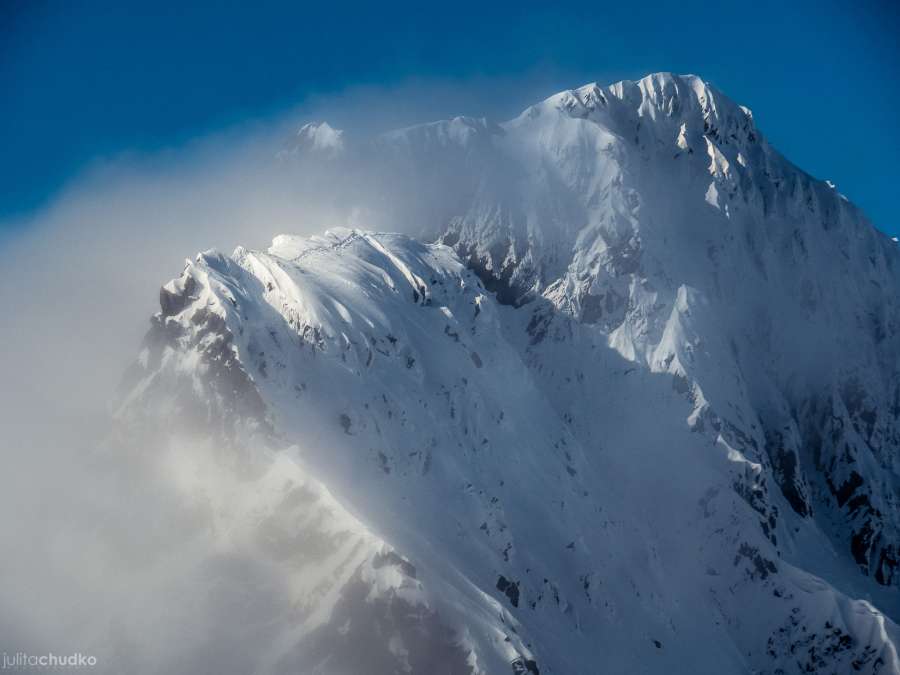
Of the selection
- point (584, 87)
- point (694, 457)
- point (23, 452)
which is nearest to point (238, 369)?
point (23, 452)

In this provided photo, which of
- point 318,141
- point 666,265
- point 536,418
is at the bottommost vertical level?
point 536,418

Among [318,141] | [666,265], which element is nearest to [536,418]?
[666,265]

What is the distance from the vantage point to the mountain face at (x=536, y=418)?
95625 mm

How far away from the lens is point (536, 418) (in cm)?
13700

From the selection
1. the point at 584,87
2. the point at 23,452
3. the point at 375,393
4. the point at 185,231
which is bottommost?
the point at 23,452

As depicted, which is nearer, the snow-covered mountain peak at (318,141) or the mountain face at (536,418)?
the mountain face at (536,418)

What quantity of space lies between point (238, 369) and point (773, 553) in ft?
277

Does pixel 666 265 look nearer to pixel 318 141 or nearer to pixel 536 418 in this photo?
pixel 536 418

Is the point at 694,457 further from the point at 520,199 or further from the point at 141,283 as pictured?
the point at 141,283

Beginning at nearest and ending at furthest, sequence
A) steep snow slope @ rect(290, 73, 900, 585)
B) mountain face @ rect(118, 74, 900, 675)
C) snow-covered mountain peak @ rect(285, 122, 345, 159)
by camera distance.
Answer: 1. mountain face @ rect(118, 74, 900, 675)
2. steep snow slope @ rect(290, 73, 900, 585)
3. snow-covered mountain peak @ rect(285, 122, 345, 159)

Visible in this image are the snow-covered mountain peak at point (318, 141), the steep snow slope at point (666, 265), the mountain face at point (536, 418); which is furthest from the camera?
the snow-covered mountain peak at point (318, 141)

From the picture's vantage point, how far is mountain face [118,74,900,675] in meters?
95.6

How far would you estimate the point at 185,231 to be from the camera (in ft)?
525

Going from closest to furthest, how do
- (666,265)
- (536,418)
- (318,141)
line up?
(536,418), (666,265), (318,141)
